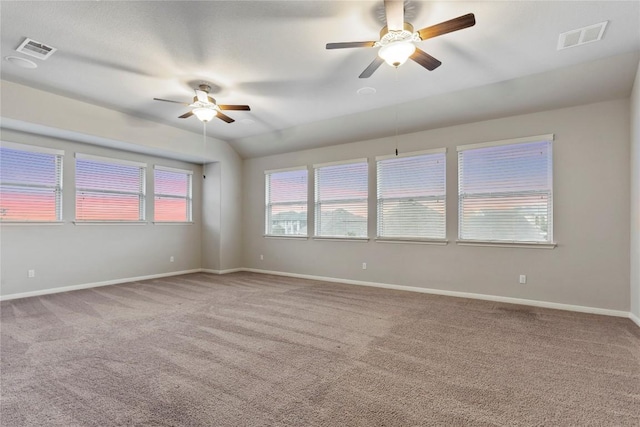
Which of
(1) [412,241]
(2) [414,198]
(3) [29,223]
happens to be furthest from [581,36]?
(3) [29,223]

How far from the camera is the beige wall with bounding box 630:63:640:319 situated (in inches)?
138

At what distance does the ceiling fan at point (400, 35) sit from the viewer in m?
2.39

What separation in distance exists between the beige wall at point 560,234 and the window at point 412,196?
0.15m

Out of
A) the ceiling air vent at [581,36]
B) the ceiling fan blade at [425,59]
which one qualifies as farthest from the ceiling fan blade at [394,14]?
the ceiling air vent at [581,36]

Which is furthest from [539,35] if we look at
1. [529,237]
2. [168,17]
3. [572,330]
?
[168,17]

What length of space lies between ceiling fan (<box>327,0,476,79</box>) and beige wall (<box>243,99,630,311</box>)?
8.54 feet

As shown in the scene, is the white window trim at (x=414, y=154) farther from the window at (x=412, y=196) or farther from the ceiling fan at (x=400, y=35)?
the ceiling fan at (x=400, y=35)

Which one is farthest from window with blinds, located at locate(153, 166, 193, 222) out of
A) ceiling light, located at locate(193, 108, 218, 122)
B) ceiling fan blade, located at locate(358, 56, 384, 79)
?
ceiling fan blade, located at locate(358, 56, 384, 79)

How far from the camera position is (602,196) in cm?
406

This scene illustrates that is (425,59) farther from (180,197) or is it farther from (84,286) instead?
(84,286)

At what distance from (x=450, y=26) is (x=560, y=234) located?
3.43 meters

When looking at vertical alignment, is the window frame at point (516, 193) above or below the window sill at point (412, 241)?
above

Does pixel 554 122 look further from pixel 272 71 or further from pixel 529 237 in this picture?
pixel 272 71

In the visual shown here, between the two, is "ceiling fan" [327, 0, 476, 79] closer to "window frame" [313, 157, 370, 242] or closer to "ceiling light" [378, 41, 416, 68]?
"ceiling light" [378, 41, 416, 68]
